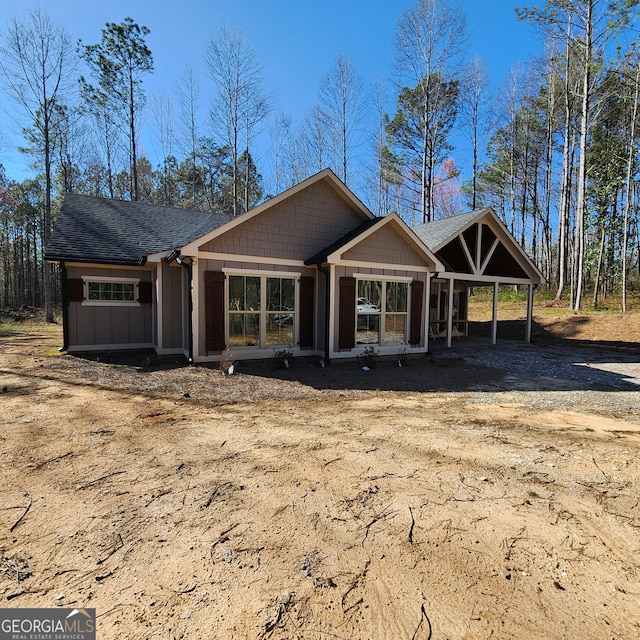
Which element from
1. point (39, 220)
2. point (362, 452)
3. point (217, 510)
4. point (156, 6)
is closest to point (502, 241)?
point (362, 452)

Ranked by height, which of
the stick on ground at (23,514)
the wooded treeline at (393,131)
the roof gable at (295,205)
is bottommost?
the stick on ground at (23,514)

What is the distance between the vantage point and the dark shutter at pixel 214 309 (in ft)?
26.7

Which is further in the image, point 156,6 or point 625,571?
point 156,6

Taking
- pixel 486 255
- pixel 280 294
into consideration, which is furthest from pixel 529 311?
pixel 280 294

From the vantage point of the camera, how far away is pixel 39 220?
29156 mm

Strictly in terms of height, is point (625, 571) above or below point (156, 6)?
below

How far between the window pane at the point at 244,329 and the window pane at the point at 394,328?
137 inches

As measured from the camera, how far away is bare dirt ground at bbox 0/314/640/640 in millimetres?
1848

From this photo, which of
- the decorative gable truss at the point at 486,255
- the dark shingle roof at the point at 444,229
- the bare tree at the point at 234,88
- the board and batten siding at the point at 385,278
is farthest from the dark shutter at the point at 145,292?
the bare tree at the point at 234,88

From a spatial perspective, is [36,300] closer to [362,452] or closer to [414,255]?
[414,255]

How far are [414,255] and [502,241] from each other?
5.10m

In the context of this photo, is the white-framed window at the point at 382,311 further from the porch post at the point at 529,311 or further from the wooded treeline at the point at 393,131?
the wooded treeline at the point at 393,131

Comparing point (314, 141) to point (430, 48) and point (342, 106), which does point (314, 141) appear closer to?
point (342, 106)

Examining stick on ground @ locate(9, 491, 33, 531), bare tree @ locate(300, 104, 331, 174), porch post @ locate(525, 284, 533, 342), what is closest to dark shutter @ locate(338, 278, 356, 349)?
stick on ground @ locate(9, 491, 33, 531)
